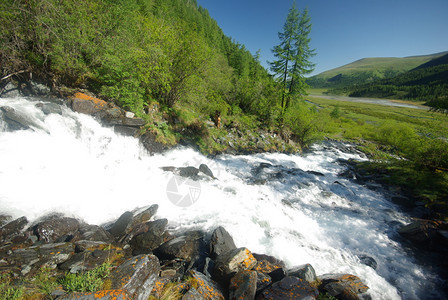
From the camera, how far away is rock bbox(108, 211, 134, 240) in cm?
553

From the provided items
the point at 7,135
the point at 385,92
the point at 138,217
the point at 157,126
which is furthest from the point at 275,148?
the point at 385,92

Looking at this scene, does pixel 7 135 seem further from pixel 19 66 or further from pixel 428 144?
pixel 428 144

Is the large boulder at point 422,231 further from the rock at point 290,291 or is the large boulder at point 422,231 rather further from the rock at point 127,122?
the rock at point 127,122

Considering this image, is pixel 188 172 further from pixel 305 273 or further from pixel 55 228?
pixel 305 273

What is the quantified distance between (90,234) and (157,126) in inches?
304

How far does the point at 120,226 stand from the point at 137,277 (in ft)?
9.14

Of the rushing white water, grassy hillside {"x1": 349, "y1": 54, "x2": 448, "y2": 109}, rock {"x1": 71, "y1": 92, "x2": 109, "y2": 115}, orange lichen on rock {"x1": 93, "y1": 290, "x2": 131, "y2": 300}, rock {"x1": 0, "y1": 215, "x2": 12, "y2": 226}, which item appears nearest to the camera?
orange lichen on rock {"x1": 93, "y1": 290, "x2": 131, "y2": 300}

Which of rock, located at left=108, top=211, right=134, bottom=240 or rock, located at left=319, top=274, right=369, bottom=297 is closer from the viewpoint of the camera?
rock, located at left=319, top=274, right=369, bottom=297

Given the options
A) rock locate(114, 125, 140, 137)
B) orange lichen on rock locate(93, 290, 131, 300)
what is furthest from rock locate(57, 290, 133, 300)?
rock locate(114, 125, 140, 137)

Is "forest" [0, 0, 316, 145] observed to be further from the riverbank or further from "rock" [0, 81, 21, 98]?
the riverbank

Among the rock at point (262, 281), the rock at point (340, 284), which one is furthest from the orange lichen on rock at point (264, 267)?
the rock at point (340, 284)

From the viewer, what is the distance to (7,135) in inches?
247

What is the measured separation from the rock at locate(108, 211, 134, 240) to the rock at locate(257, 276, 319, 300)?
4.64 metres

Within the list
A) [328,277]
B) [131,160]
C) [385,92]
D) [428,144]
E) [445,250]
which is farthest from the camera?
[385,92]
